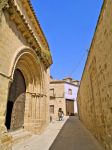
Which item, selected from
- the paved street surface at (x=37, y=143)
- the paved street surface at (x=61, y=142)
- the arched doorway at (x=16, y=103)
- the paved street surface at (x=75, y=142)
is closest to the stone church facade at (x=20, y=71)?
the arched doorway at (x=16, y=103)

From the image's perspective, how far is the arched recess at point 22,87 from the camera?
689cm

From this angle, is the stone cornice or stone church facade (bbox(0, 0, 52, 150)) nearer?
stone church facade (bbox(0, 0, 52, 150))

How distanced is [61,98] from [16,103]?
19.6 m

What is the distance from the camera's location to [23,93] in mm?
8047

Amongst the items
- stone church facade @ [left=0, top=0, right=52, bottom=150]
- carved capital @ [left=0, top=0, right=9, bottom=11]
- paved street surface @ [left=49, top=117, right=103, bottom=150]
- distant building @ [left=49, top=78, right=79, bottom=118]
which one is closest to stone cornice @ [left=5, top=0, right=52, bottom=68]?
stone church facade @ [left=0, top=0, right=52, bottom=150]

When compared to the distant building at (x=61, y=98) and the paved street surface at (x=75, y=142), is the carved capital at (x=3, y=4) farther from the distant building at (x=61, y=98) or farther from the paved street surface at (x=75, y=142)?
the distant building at (x=61, y=98)

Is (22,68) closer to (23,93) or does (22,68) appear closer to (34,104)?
(23,93)

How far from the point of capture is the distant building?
1027 inches

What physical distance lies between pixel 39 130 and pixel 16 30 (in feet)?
17.7

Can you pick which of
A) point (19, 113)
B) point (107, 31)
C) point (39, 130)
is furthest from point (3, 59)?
point (39, 130)

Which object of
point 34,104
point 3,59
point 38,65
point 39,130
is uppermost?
point 38,65

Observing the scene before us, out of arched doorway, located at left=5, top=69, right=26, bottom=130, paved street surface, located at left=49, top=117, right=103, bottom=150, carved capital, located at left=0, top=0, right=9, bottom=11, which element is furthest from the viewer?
arched doorway, located at left=5, top=69, right=26, bottom=130

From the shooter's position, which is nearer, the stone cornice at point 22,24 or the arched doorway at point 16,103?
the stone cornice at point 22,24

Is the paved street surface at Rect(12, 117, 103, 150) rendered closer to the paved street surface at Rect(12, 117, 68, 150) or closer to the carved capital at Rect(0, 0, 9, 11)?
the paved street surface at Rect(12, 117, 68, 150)
